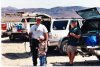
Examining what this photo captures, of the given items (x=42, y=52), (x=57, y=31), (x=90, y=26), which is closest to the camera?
(x=42, y=52)

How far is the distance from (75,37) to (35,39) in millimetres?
1344

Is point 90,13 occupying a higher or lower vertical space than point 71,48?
higher

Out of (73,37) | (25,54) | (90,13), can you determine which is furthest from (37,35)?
(25,54)

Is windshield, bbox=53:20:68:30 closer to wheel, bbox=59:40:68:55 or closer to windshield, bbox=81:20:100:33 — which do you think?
wheel, bbox=59:40:68:55

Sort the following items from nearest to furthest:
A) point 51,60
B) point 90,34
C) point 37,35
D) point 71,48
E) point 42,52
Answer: point 42,52 < point 37,35 < point 71,48 < point 90,34 < point 51,60

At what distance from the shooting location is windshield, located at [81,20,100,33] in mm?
12573

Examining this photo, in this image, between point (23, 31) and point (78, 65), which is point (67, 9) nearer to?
point (23, 31)

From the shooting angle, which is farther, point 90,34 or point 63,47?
point 63,47

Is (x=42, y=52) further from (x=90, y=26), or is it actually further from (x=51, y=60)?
(x=51, y=60)

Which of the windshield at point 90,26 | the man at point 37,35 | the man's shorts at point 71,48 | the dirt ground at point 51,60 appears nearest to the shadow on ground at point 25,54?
the dirt ground at point 51,60

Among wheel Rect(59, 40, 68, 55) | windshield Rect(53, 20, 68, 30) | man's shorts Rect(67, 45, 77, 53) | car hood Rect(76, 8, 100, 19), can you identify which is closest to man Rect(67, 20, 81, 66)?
man's shorts Rect(67, 45, 77, 53)

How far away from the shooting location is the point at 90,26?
41.5ft

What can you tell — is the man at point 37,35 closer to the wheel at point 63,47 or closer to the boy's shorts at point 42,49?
the boy's shorts at point 42,49

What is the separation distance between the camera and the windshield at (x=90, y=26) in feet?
41.2
